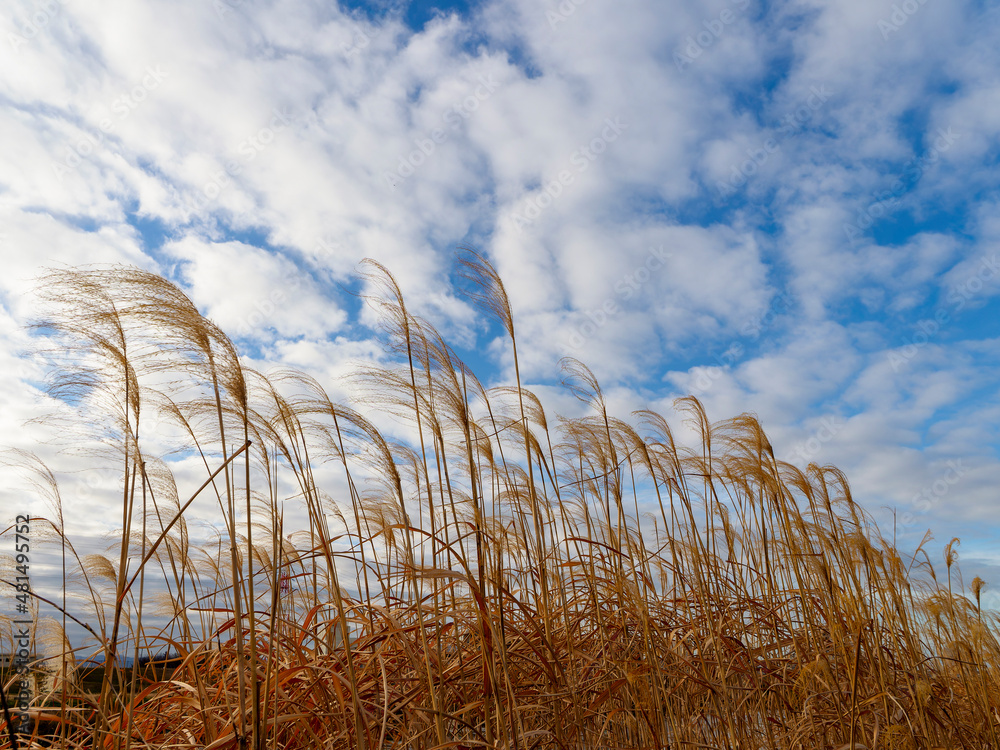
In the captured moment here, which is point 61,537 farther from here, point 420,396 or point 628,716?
point 628,716

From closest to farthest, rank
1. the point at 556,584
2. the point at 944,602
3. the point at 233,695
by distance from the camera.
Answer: the point at 233,695 → the point at 556,584 → the point at 944,602

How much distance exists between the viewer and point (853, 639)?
301 centimetres

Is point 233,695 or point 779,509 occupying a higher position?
point 779,509

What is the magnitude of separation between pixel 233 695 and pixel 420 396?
136 cm

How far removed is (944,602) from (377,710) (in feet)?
13.1

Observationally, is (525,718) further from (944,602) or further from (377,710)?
(944,602)

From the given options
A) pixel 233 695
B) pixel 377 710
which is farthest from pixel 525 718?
pixel 233 695

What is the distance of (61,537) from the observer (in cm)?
274

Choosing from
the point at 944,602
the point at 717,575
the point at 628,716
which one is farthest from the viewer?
the point at 944,602

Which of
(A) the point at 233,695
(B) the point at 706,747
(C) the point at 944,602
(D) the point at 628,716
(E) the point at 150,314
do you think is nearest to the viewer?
(E) the point at 150,314

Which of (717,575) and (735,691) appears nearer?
(735,691)

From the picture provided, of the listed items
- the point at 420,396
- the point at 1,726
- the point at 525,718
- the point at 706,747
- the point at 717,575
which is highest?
the point at 420,396

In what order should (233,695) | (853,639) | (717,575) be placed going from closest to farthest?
(233,695), (853,639), (717,575)

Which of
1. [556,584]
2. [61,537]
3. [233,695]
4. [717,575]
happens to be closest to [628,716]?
Result: [556,584]
